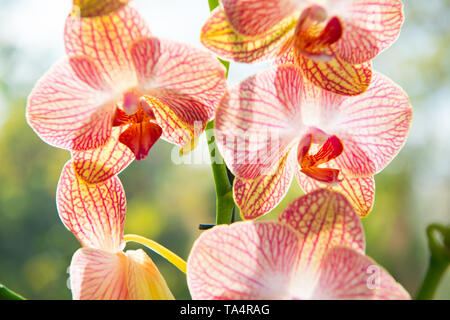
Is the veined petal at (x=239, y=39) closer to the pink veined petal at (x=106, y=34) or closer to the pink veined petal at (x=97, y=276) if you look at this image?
the pink veined petal at (x=106, y=34)

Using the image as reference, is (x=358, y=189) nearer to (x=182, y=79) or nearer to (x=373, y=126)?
(x=373, y=126)

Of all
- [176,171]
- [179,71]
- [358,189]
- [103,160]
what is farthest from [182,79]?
[176,171]

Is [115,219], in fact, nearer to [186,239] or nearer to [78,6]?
[78,6]

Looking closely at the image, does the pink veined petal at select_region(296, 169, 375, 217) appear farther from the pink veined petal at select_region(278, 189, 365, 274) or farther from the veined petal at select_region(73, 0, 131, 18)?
the veined petal at select_region(73, 0, 131, 18)

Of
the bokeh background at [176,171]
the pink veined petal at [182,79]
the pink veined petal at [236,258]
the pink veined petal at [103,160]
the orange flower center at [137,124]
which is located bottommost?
the bokeh background at [176,171]

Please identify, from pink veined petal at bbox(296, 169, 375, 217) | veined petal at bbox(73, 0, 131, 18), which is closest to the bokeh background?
pink veined petal at bbox(296, 169, 375, 217)

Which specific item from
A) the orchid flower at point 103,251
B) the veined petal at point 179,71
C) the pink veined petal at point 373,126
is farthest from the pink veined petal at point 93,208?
the pink veined petal at point 373,126

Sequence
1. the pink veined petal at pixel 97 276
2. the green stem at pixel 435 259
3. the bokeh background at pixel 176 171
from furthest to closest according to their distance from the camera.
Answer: the bokeh background at pixel 176 171, the pink veined petal at pixel 97 276, the green stem at pixel 435 259
